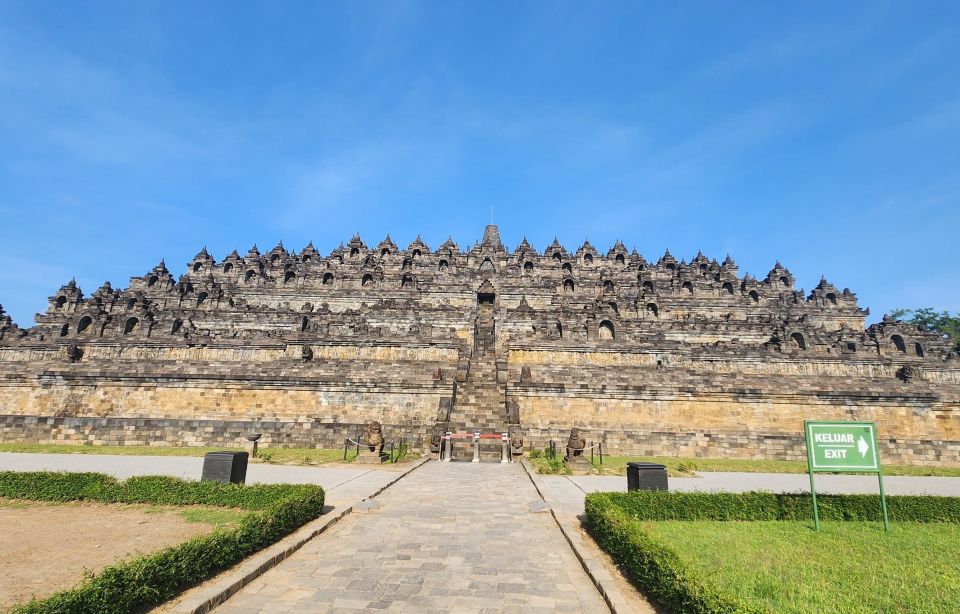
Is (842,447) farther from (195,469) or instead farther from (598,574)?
(195,469)

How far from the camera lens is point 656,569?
5910mm

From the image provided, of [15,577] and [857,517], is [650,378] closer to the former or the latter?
[857,517]

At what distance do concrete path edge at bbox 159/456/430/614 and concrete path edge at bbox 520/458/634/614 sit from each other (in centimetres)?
457

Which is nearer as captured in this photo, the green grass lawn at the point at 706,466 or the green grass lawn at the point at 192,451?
the green grass lawn at the point at 706,466

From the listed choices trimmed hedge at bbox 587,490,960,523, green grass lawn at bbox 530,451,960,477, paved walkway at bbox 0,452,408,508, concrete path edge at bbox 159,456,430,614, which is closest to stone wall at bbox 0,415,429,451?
paved walkway at bbox 0,452,408,508

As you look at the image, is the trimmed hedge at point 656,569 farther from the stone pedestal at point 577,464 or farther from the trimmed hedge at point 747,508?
the stone pedestal at point 577,464

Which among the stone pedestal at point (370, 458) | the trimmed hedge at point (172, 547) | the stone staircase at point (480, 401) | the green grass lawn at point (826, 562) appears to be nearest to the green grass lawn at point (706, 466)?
the stone staircase at point (480, 401)

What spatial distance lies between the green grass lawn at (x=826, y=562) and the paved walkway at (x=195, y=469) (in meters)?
7.90

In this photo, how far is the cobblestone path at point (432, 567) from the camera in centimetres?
578

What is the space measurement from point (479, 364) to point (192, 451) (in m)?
15.4

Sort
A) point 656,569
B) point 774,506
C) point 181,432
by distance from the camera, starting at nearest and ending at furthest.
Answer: point 656,569 < point 774,506 < point 181,432

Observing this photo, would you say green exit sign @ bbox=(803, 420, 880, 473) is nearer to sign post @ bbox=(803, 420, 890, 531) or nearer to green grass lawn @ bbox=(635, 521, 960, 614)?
sign post @ bbox=(803, 420, 890, 531)

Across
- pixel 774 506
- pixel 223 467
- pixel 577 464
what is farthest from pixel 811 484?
pixel 223 467

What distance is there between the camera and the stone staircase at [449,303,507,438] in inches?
877
